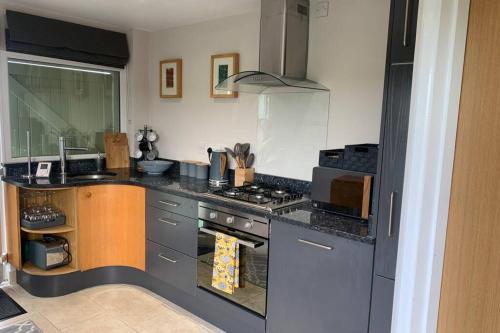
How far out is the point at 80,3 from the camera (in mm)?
2898

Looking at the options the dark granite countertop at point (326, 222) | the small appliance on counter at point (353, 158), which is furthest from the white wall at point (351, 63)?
the dark granite countertop at point (326, 222)

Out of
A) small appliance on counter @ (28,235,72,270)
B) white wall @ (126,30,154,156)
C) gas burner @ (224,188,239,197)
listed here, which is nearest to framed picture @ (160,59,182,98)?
white wall @ (126,30,154,156)

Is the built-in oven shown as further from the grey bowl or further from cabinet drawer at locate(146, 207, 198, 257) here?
the grey bowl

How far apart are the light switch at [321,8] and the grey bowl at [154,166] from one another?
1.90 metres

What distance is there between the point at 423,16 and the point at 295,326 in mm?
1748

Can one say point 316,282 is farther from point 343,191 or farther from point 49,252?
point 49,252

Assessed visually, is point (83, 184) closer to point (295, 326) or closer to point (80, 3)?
point (80, 3)

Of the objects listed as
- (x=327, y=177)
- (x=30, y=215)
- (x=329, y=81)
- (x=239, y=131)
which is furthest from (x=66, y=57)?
(x=327, y=177)

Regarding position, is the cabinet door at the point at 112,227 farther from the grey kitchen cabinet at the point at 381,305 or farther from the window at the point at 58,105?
the grey kitchen cabinet at the point at 381,305

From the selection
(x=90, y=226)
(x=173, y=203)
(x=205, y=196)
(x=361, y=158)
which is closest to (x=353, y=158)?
(x=361, y=158)

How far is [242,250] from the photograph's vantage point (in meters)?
2.38

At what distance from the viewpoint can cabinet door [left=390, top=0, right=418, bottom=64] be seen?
1564 mm

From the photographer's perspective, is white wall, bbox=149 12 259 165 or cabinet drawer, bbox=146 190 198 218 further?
white wall, bbox=149 12 259 165

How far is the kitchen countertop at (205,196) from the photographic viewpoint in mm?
1943
